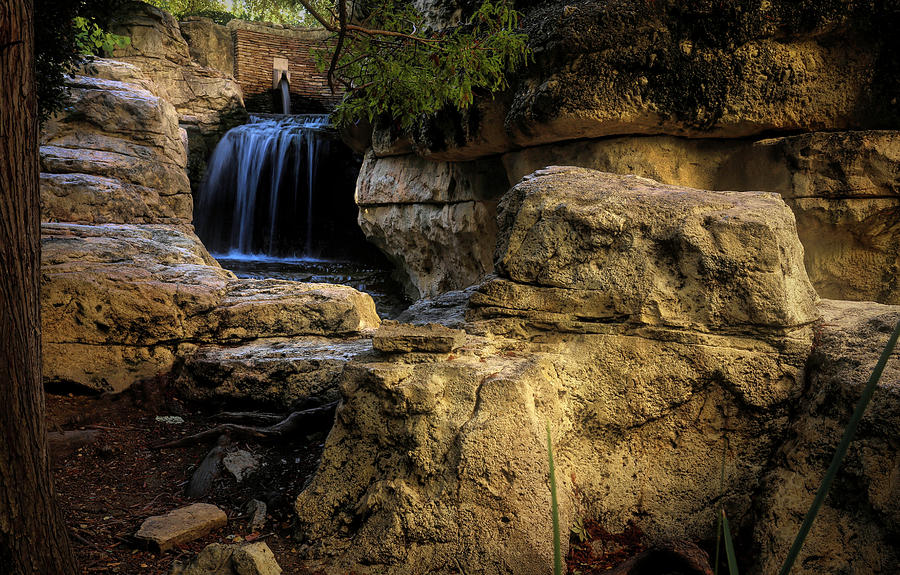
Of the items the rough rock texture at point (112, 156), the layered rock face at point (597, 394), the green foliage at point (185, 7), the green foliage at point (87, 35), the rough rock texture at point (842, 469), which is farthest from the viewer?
the green foliage at point (185, 7)

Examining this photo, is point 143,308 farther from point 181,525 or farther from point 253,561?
point 253,561

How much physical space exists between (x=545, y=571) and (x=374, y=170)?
29.9 feet

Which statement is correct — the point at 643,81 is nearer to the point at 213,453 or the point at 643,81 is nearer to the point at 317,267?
the point at 213,453

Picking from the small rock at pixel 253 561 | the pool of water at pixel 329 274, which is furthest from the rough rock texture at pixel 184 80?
the small rock at pixel 253 561

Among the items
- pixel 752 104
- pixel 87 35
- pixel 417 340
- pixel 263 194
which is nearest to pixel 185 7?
pixel 263 194

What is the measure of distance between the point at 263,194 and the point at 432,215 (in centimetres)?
562

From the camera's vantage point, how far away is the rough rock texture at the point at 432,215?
29.7 feet

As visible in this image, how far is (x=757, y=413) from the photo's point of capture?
317cm

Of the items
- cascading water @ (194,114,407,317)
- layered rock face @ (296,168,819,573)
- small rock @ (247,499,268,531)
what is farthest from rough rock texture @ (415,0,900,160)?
cascading water @ (194,114,407,317)

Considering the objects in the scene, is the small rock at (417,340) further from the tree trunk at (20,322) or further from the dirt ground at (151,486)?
the tree trunk at (20,322)

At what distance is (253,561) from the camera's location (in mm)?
2723

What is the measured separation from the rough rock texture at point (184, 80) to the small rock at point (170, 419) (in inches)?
441

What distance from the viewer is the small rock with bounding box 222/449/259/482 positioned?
3805 mm

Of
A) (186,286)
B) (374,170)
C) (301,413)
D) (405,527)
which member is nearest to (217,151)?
(374,170)
